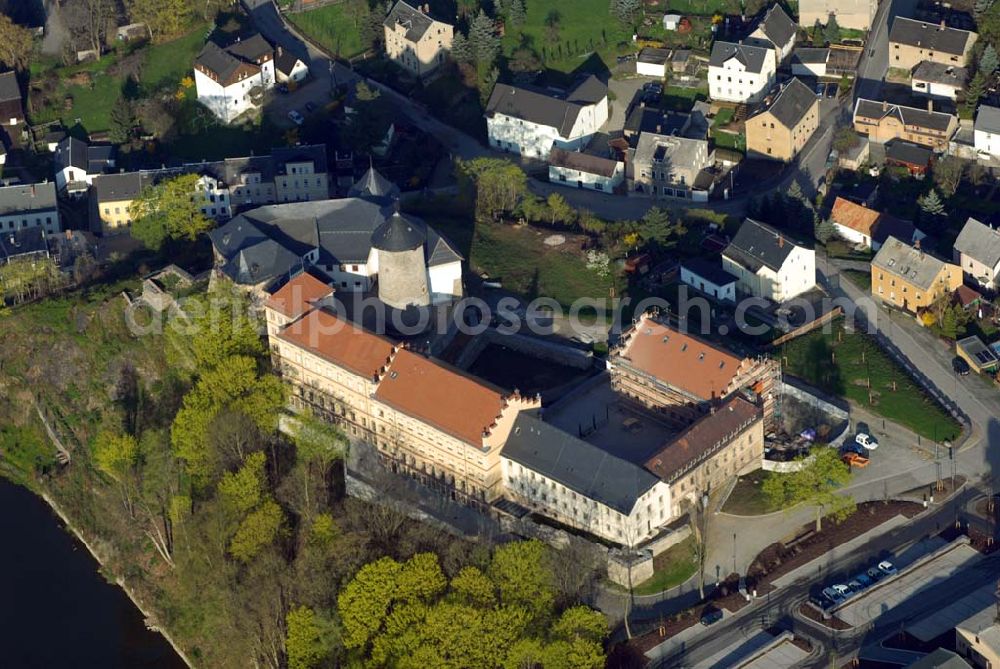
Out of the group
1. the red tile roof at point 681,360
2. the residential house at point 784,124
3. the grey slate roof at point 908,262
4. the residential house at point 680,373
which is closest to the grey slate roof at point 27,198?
the residential house at point 680,373

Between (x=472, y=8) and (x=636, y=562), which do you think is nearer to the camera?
(x=636, y=562)

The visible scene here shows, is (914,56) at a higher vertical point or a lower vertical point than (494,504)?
higher

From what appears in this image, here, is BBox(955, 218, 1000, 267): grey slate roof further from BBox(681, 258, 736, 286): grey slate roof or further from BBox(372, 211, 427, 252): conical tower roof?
BBox(372, 211, 427, 252): conical tower roof

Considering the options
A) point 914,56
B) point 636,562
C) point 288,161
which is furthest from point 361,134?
point 636,562

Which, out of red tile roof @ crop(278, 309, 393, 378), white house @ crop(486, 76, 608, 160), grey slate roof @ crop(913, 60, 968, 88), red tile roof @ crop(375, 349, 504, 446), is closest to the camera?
red tile roof @ crop(375, 349, 504, 446)

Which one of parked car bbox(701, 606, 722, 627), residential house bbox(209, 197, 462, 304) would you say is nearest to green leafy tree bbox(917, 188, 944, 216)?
residential house bbox(209, 197, 462, 304)

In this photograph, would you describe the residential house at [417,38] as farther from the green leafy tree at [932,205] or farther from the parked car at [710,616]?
the parked car at [710,616]

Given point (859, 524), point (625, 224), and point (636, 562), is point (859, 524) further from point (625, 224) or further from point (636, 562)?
point (625, 224)
